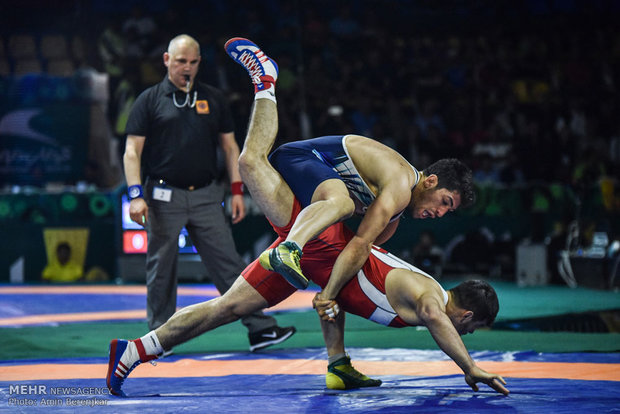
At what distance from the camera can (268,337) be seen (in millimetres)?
4379

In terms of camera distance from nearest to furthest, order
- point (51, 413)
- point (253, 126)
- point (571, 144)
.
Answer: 1. point (51, 413)
2. point (253, 126)
3. point (571, 144)

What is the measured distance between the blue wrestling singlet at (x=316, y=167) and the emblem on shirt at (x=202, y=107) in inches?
39.0

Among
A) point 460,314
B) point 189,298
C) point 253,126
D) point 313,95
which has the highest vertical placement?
point 313,95

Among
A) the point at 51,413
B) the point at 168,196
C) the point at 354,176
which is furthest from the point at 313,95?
the point at 51,413

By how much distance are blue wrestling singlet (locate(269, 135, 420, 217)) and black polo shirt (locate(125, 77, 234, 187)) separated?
919 millimetres

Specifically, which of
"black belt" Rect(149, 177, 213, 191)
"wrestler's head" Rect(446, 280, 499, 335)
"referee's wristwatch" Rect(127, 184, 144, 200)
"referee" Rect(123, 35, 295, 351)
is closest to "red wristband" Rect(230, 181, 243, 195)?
"referee" Rect(123, 35, 295, 351)

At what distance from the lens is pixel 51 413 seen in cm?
281

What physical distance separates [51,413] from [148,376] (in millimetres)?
912

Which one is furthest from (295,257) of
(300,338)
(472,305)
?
(300,338)

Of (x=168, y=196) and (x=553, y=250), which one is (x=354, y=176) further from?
(x=553, y=250)

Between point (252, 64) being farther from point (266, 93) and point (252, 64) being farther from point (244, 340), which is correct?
point (244, 340)

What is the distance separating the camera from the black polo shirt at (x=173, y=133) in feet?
14.5

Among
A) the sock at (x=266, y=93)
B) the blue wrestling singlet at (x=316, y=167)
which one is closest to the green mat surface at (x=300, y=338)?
the blue wrestling singlet at (x=316, y=167)

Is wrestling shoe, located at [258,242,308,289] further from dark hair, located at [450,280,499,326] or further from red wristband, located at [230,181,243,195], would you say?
red wristband, located at [230,181,243,195]
